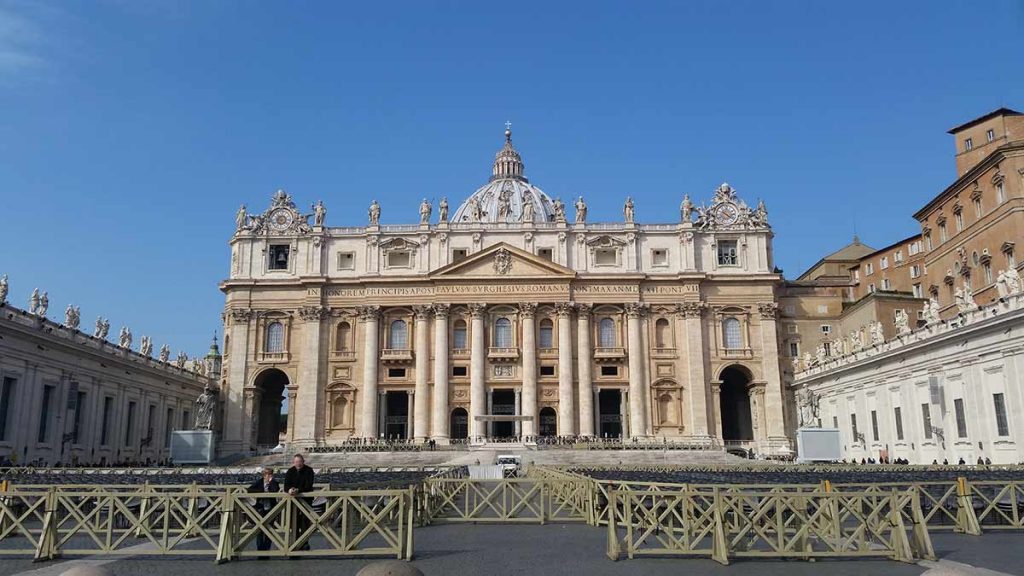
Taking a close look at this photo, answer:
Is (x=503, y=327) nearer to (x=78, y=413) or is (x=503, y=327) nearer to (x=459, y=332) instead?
(x=459, y=332)

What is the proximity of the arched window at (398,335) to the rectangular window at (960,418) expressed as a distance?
142 ft

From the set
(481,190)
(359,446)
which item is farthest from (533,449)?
(481,190)

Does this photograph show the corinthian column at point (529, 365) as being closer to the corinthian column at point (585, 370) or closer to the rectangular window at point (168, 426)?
the corinthian column at point (585, 370)

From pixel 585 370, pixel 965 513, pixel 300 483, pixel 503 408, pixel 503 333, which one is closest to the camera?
pixel 300 483

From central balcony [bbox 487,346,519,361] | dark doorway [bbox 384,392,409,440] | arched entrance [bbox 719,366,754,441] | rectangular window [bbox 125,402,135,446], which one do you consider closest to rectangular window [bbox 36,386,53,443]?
rectangular window [bbox 125,402,135,446]

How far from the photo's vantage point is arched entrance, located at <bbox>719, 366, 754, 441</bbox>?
2896 inches

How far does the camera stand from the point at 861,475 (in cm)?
2434

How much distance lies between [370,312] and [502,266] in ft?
39.4

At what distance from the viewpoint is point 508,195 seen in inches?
4341

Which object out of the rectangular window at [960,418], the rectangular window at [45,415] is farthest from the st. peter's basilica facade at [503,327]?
→ the rectangular window at [960,418]

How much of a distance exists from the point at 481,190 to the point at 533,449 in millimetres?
65658

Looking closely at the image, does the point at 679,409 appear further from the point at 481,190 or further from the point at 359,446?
the point at 481,190

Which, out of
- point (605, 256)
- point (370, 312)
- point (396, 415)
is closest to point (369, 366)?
point (370, 312)

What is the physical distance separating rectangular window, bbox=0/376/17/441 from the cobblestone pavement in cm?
3166
